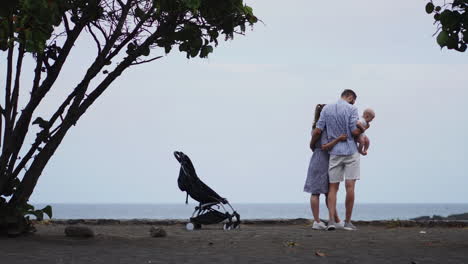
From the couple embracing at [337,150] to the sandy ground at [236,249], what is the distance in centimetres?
134

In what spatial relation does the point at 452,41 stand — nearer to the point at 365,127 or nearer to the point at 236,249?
the point at 236,249

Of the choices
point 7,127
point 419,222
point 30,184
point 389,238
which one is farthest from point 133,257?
point 419,222

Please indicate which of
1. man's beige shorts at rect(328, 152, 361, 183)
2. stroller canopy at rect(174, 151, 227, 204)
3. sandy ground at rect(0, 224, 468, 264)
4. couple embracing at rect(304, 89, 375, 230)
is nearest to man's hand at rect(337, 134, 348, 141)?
couple embracing at rect(304, 89, 375, 230)

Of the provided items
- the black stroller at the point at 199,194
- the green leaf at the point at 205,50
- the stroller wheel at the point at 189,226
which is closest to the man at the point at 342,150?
the black stroller at the point at 199,194

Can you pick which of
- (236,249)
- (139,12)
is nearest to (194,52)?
(139,12)

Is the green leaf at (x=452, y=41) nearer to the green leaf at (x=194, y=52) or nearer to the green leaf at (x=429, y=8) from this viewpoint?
the green leaf at (x=429, y=8)

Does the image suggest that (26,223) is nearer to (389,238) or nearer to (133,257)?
(133,257)

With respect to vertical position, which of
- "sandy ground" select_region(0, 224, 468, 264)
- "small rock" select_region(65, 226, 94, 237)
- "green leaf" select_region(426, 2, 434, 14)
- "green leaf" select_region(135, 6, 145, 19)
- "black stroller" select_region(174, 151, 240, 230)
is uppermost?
"green leaf" select_region(135, 6, 145, 19)

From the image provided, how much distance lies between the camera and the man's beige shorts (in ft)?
35.6

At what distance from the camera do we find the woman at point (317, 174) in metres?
11.3

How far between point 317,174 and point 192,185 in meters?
1.99

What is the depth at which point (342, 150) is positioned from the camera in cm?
1088

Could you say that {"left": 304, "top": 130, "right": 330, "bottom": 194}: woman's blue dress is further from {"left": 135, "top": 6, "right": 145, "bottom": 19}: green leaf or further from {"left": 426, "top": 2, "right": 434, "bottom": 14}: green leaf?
{"left": 426, "top": 2, "right": 434, "bottom": 14}: green leaf

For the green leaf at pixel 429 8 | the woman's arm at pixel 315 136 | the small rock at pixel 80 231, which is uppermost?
the green leaf at pixel 429 8
